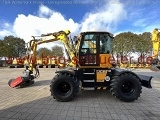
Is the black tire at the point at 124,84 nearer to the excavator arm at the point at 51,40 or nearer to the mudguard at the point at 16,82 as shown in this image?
the excavator arm at the point at 51,40

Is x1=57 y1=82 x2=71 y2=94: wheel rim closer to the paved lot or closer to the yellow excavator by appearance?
the paved lot

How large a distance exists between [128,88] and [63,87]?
8.77ft

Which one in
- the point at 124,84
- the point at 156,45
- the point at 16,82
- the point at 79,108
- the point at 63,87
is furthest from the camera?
the point at 156,45

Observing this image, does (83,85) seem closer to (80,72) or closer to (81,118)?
(80,72)

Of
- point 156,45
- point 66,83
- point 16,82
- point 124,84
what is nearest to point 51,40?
point 16,82

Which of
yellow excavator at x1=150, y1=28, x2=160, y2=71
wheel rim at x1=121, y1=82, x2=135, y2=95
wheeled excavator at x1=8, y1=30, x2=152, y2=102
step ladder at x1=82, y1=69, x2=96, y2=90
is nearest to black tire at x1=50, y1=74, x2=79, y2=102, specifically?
wheeled excavator at x1=8, y1=30, x2=152, y2=102

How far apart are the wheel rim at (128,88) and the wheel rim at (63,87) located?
7.23 ft

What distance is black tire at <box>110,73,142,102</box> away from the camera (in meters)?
7.69

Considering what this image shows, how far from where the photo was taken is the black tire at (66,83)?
7766 millimetres

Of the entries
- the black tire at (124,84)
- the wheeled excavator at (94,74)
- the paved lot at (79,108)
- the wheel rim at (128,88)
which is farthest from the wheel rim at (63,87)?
the wheel rim at (128,88)

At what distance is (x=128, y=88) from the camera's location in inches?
318

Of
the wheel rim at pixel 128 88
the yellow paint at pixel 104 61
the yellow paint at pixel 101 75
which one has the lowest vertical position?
the wheel rim at pixel 128 88

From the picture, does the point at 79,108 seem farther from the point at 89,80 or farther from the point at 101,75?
the point at 101,75

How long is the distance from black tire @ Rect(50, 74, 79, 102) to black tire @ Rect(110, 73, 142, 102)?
4.84ft
